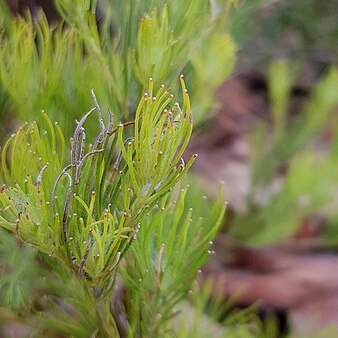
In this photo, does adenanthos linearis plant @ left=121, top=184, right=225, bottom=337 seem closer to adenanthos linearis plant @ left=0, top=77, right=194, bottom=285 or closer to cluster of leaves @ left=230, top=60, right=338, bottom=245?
adenanthos linearis plant @ left=0, top=77, right=194, bottom=285

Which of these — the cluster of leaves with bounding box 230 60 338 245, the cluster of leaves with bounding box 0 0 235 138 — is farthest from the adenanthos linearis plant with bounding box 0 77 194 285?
Result: the cluster of leaves with bounding box 230 60 338 245

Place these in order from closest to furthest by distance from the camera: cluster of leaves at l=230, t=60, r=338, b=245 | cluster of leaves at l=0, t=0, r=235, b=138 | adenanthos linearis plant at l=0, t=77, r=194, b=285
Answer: adenanthos linearis plant at l=0, t=77, r=194, b=285
cluster of leaves at l=0, t=0, r=235, b=138
cluster of leaves at l=230, t=60, r=338, b=245

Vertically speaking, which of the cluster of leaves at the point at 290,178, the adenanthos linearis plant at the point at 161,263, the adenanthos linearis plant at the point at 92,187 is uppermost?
the adenanthos linearis plant at the point at 92,187

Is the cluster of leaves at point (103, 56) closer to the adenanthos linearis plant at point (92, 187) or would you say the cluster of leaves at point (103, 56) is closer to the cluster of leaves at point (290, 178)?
the adenanthos linearis plant at point (92, 187)

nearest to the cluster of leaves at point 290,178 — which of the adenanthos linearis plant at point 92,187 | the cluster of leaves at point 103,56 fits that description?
the cluster of leaves at point 103,56

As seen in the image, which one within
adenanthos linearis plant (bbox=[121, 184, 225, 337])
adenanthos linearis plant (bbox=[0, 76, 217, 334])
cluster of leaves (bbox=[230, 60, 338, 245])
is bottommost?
cluster of leaves (bbox=[230, 60, 338, 245])

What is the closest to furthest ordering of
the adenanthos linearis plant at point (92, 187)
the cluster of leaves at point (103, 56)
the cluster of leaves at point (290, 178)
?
the adenanthos linearis plant at point (92, 187)
the cluster of leaves at point (103, 56)
the cluster of leaves at point (290, 178)

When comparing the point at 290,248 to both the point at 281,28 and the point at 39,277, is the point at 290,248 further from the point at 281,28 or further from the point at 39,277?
the point at 39,277
